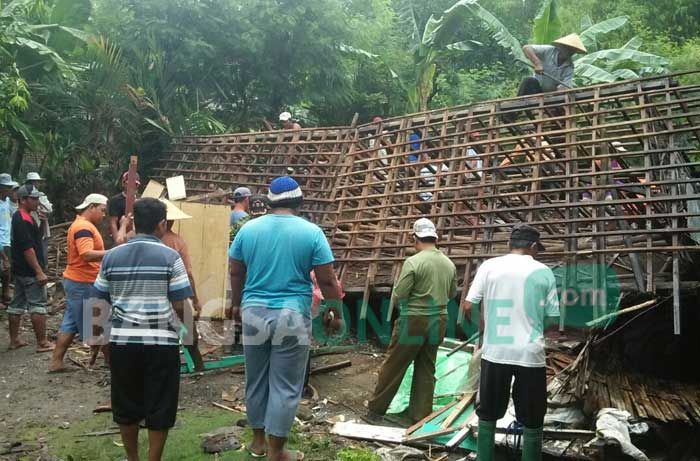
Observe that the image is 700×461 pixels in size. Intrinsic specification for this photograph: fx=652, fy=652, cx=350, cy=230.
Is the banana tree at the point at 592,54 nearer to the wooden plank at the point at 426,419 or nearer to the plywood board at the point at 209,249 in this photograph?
the plywood board at the point at 209,249

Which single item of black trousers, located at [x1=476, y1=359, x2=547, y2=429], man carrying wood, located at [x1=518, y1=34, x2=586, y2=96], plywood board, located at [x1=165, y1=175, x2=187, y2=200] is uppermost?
man carrying wood, located at [x1=518, y1=34, x2=586, y2=96]

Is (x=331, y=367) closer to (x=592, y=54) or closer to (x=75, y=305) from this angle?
(x=75, y=305)

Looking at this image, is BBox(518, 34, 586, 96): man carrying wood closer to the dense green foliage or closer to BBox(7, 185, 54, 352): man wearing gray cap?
the dense green foliage

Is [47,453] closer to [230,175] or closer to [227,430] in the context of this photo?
[227,430]

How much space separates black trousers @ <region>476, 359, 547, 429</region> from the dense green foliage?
315 inches

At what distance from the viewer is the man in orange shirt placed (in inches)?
242

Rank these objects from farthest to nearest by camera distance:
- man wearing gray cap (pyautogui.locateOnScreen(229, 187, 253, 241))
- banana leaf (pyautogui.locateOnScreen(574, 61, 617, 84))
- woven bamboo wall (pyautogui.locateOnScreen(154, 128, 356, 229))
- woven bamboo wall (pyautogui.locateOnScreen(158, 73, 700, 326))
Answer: banana leaf (pyautogui.locateOnScreen(574, 61, 617, 84)) → woven bamboo wall (pyautogui.locateOnScreen(154, 128, 356, 229)) → man wearing gray cap (pyautogui.locateOnScreen(229, 187, 253, 241)) → woven bamboo wall (pyautogui.locateOnScreen(158, 73, 700, 326))

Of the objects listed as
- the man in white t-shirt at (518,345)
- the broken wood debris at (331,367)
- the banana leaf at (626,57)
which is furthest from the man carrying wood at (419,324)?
the banana leaf at (626,57)

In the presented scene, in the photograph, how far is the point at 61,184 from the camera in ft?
40.6

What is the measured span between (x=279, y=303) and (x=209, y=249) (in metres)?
3.45

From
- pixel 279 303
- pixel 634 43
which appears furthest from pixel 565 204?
pixel 634 43

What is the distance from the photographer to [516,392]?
4.39 m

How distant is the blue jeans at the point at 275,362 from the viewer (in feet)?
13.2

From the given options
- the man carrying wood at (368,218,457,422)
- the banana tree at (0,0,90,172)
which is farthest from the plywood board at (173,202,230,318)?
the banana tree at (0,0,90,172)
